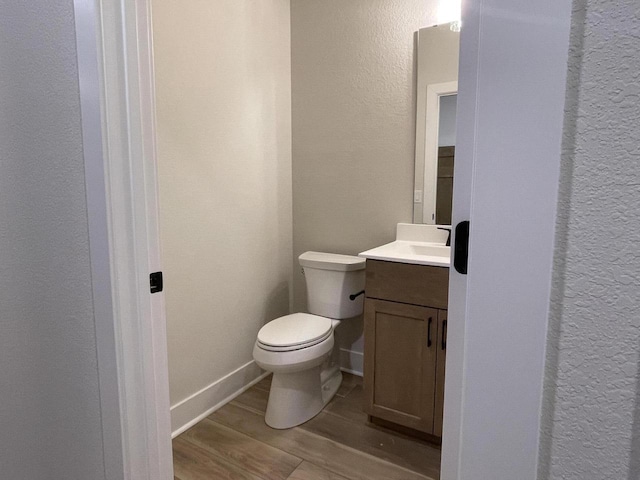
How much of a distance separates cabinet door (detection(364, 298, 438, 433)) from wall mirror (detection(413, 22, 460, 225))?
2.01ft

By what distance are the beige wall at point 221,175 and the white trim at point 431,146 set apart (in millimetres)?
875

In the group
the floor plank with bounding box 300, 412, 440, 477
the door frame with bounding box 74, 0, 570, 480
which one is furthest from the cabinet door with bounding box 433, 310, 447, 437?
the door frame with bounding box 74, 0, 570, 480

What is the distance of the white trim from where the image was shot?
2023 millimetres

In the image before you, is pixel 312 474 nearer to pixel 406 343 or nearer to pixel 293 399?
pixel 293 399

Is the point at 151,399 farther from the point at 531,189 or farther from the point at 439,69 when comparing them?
the point at 439,69

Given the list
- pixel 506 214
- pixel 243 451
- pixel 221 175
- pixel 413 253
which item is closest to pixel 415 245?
pixel 413 253

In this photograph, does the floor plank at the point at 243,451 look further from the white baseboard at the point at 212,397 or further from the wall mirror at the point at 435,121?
the wall mirror at the point at 435,121

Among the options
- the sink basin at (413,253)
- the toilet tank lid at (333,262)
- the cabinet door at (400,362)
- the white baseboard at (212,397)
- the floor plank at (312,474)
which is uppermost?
the sink basin at (413,253)

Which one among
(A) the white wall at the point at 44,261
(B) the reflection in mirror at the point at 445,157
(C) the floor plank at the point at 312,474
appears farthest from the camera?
(B) the reflection in mirror at the point at 445,157

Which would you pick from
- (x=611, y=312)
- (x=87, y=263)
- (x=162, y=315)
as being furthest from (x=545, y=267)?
(x=87, y=263)

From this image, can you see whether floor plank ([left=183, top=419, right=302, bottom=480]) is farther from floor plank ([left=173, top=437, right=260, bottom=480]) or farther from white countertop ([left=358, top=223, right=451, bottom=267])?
white countertop ([left=358, top=223, right=451, bottom=267])

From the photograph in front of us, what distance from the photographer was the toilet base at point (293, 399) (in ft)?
6.23

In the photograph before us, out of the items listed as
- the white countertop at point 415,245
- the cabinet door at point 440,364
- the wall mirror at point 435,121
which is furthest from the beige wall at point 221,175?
the cabinet door at point 440,364

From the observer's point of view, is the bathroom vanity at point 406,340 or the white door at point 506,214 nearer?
the white door at point 506,214
